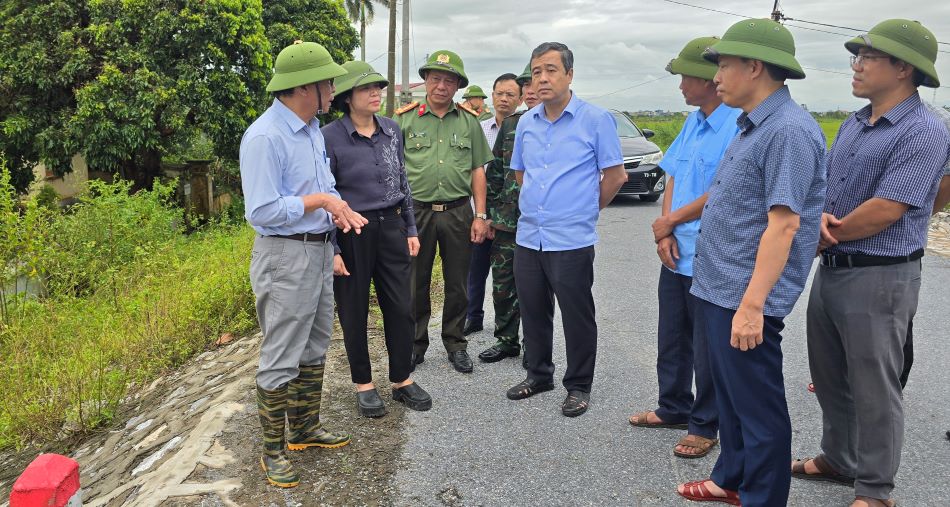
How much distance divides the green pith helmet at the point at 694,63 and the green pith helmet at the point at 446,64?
1474 mm

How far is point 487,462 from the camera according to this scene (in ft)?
10.4

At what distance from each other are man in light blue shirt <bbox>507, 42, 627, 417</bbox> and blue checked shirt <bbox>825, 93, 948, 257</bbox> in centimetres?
119

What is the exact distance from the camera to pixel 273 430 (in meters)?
2.98

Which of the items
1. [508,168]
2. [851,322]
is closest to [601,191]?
[508,168]

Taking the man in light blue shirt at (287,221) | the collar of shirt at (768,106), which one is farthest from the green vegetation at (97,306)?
the collar of shirt at (768,106)

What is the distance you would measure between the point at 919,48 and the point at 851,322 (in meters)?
1.06

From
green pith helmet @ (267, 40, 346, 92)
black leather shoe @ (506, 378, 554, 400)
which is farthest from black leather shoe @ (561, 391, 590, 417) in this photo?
green pith helmet @ (267, 40, 346, 92)

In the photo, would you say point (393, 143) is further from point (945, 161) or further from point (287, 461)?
point (945, 161)

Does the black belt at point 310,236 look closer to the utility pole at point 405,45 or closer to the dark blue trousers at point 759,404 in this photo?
the dark blue trousers at point 759,404

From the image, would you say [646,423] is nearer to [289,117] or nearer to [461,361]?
[461,361]

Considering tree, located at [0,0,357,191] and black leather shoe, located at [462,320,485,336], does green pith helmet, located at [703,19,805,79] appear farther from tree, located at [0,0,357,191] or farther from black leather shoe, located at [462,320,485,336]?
tree, located at [0,0,357,191]

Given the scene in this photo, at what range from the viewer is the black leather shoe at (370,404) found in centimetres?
365

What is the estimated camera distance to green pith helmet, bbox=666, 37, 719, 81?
3141mm

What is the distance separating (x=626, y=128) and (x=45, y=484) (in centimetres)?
1166
